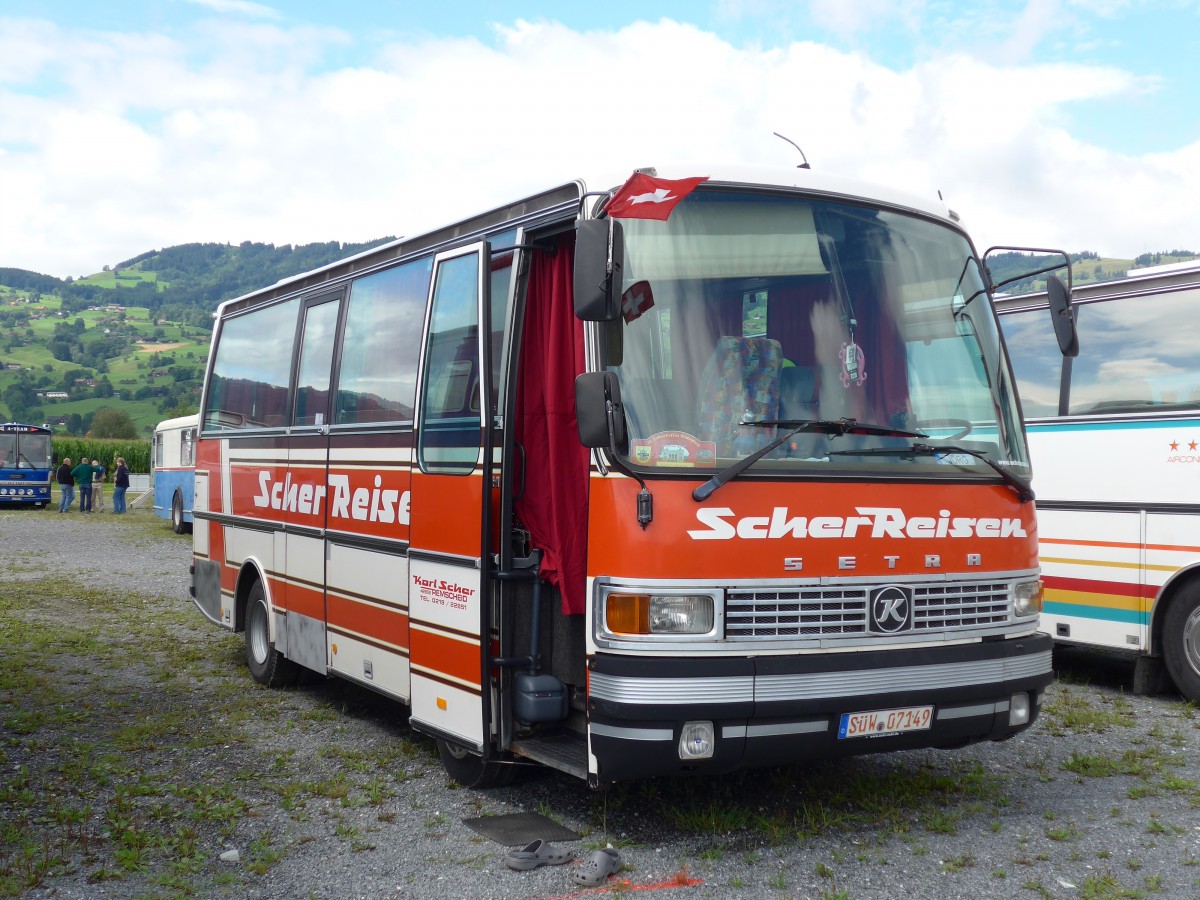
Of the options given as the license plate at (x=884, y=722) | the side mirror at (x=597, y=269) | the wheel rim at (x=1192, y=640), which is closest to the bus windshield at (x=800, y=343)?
the side mirror at (x=597, y=269)

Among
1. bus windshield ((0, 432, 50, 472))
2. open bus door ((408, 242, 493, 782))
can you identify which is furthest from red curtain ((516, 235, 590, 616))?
bus windshield ((0, 432, 50, 472))

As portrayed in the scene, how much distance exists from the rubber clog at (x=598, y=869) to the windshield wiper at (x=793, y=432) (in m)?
1.57

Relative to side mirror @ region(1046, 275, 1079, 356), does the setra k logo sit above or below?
below

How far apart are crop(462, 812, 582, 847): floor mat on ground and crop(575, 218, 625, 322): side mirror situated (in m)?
2.43

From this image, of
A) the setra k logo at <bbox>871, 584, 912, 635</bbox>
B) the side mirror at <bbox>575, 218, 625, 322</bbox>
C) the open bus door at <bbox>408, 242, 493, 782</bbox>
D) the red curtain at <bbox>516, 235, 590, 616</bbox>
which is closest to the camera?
the side mirror at <bbox>575, 218, 625, 322</bbox>

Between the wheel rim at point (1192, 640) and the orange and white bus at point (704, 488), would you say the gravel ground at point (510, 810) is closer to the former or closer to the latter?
the wheel rim at point (1192, 640)

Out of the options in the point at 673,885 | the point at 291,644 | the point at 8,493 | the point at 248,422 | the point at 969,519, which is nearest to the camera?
the point at 673,885

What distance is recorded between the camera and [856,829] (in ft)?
18.5

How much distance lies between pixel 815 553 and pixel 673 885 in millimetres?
1492

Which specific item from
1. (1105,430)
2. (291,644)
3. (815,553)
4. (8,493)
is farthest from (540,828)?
(8,493)

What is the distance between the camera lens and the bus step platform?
535cm

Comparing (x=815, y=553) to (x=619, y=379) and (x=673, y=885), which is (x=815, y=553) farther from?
(x=673, y=885)

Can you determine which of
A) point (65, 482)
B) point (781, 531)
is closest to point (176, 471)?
point (65, 482)

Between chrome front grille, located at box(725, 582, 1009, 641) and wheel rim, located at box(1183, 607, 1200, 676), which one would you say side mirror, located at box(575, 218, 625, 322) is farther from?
wheel rim, located at box(1183, 607, 1200, 676)
